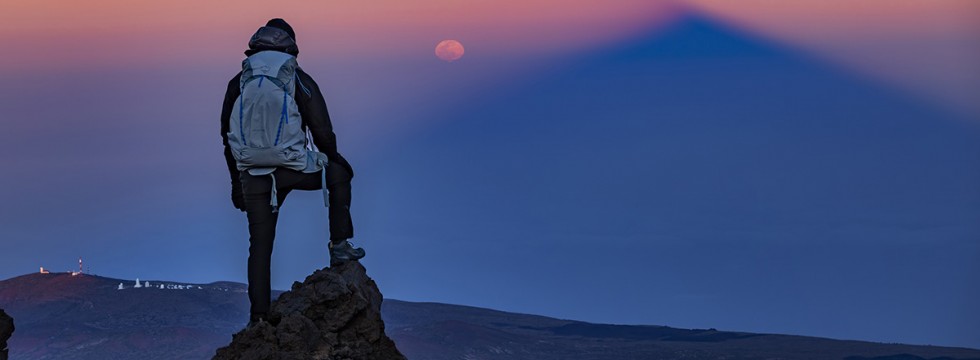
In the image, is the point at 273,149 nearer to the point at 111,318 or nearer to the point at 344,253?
the point at 344,253

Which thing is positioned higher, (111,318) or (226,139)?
(111,318)

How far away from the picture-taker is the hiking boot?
46.9ft

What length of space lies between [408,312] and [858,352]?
13.2 metres

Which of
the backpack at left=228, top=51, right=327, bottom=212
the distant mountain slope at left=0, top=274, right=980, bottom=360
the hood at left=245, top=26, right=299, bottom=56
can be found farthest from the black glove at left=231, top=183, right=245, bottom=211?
the distant mountain slope at left=0, top=274, right=980, bottom=360

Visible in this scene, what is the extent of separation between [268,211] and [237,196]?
0.37 metres

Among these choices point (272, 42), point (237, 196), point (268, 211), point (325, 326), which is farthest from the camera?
point (237, 196)

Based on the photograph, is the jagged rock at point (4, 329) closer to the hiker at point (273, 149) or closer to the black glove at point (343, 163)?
the hiker at point (273, 149)

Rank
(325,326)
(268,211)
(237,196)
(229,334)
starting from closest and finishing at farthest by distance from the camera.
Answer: (325,326)
(268,211)
(237,196)
(229,334)

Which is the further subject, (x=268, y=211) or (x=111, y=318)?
(x=111, y=318)

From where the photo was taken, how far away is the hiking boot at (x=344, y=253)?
14.3 meters

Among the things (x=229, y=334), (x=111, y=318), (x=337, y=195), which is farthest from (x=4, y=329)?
(x=111, y=318)

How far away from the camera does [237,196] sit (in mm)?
14383

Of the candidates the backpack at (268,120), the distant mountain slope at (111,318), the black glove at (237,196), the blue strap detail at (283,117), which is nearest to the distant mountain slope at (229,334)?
the distant mountain slope at (111,318)

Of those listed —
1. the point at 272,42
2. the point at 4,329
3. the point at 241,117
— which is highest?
the point at 272,42
